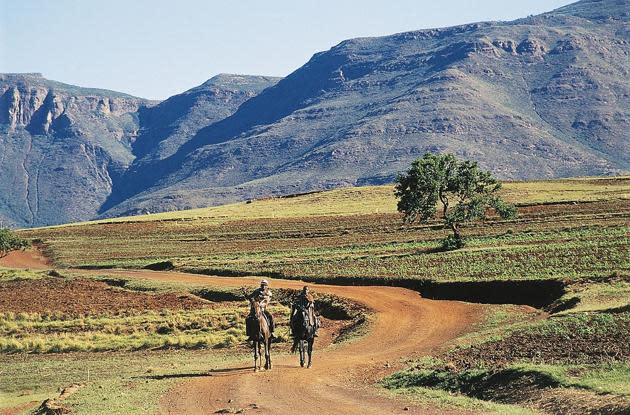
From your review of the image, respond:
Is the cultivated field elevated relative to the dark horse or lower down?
lower down

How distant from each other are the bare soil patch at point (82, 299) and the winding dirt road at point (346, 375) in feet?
47.0

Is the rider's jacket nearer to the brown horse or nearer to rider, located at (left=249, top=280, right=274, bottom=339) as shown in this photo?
rider, located at (left=249, top=280, right=274, bottom=339)

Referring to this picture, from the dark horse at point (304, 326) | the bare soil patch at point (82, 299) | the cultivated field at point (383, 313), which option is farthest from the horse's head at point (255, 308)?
the bare soil patch at point (82, 299)

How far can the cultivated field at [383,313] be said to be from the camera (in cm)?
2698

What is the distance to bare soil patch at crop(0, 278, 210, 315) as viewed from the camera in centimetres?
5656

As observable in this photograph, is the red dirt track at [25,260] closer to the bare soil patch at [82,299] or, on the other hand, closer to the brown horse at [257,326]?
the bare soil patch at [82,299]

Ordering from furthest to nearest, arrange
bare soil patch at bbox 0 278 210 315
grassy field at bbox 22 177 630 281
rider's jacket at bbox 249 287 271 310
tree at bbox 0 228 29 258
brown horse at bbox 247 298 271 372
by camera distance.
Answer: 1. tree at bbox 0 228 29 258
2. grassy field at bbox 22 177 630 281
3. bare soil patch at bbox 0 278 210 315
4. rider's jacket at bbox 249 287 271 310
5. brown horse at bbox 247 298 271 372

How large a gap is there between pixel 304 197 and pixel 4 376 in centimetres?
14073

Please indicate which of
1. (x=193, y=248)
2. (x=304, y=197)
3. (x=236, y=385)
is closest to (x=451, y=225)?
(x=193, y=248)

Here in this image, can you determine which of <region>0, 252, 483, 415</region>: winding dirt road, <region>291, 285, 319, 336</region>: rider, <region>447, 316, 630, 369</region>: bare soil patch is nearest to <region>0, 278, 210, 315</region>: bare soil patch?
<region>0, 252, 483, 415</region>: winding dirt road

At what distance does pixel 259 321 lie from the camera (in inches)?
1291

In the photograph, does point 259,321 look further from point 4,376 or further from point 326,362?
point 4,376

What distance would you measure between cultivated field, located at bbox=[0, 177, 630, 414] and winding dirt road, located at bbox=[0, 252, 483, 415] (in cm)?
16

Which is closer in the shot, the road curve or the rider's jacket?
the road curve
